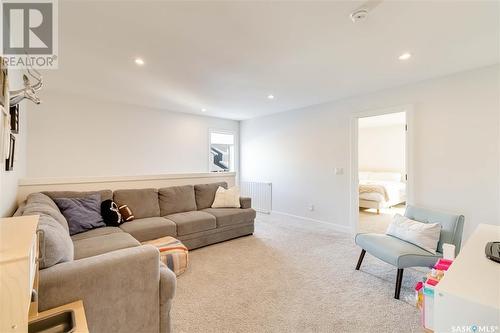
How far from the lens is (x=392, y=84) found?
10.9 feet

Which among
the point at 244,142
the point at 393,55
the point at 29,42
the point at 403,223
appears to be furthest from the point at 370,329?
the point at 244,142

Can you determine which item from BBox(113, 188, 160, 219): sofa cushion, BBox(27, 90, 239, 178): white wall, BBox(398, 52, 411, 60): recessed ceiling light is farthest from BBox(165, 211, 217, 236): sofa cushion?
BBox(398, 52, 411, 60): recessed ceiling light

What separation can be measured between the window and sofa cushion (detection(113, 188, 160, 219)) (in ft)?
8.28

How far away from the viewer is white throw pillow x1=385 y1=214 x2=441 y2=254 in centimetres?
226

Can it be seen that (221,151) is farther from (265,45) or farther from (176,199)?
(265,45)

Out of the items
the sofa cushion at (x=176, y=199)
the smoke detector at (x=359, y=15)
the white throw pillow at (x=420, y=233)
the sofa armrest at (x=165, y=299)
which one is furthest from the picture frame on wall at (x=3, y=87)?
the white throw pillow at (x=420, y=233)

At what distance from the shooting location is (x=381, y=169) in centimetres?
→ 721

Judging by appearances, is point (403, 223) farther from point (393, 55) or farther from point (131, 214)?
point (131, 214)

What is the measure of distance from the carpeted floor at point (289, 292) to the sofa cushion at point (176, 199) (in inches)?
29.9

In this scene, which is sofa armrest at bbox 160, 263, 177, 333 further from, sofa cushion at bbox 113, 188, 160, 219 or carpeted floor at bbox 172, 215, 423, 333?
sofa cushion at bbox 113, 188, 160, 219

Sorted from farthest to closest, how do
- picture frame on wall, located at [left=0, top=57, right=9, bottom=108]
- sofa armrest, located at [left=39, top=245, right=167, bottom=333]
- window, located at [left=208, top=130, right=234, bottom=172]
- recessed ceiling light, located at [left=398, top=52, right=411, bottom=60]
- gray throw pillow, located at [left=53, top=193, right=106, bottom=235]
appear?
window, located at [left=208, top=130, right=234, bottom=172], gray throw pillow, located at [left=53, top=193, right=106, bottom=235], recessed ceiling light, located at [left=398, top=52, right=411, bottom=60], picture frame on wall, located at [left=0, top=57, right=9, bottom=108], sofa armrest, located at [left=39, top=245, right=167, bottom=333]

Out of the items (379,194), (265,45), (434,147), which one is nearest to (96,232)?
(265,45)

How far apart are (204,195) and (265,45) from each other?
263 cm

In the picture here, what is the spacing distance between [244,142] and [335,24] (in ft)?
14.5
